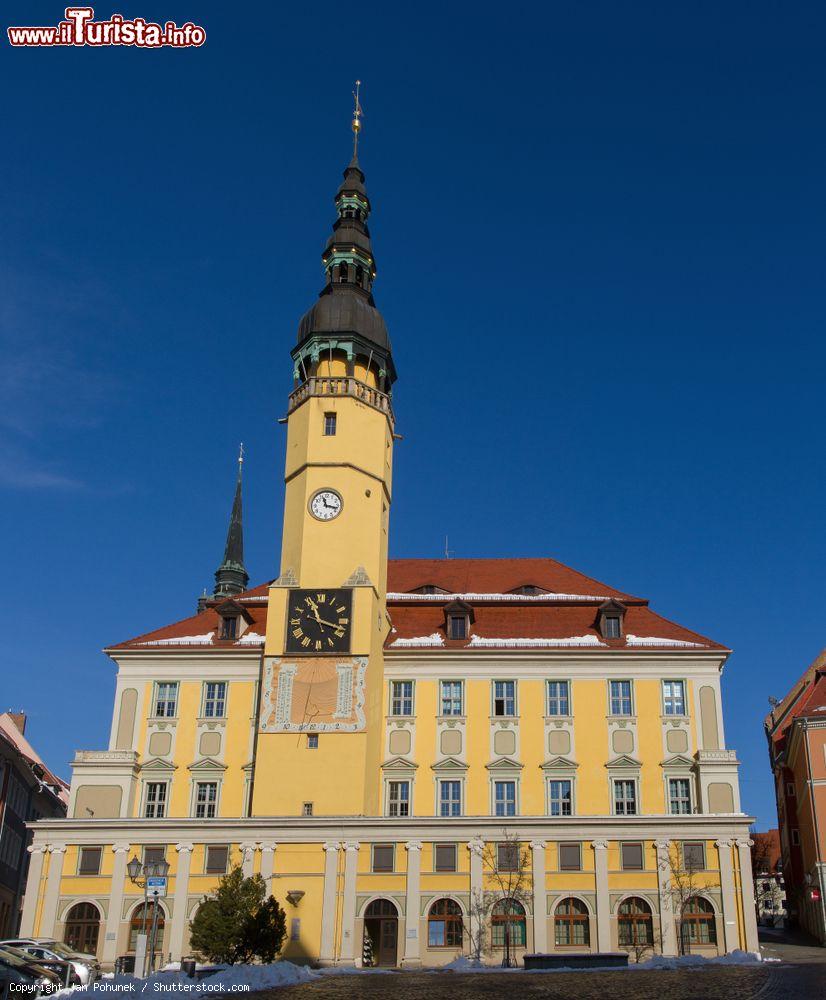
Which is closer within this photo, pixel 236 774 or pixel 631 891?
pixel 631 891

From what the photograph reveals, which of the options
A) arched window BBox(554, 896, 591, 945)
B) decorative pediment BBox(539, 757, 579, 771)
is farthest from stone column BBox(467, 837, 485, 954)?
decorative pediment BBox(539, 757, 579, 771)

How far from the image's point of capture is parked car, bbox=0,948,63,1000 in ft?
87.2

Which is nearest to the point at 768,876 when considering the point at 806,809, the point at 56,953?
the point at 806,809

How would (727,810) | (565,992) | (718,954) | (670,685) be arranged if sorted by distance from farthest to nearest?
(670,685) → (727,810) → (718,954) → (565,992)

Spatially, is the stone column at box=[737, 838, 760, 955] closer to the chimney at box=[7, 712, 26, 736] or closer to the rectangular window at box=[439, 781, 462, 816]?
the rectangular window at box=[439, 781, 462, 816]

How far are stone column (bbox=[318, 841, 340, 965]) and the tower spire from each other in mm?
54386

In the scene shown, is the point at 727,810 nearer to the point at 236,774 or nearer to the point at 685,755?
the point at 685,755

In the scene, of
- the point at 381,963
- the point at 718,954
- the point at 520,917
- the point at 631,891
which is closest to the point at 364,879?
the point at 381,963

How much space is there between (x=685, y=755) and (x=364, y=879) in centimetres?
1637

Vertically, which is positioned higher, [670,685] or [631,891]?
[670,685]

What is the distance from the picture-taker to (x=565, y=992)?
→ 1169 inches

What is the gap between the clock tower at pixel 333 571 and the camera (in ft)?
171

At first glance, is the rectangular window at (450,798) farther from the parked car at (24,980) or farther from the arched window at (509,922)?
the parked car at (24,980)

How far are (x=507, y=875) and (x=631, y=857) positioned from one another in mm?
5421
